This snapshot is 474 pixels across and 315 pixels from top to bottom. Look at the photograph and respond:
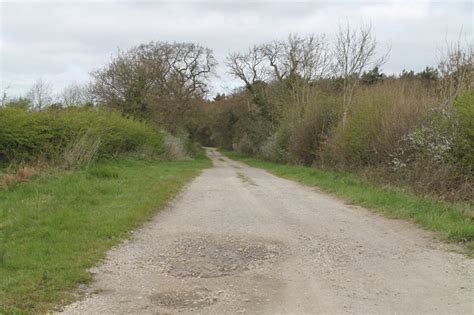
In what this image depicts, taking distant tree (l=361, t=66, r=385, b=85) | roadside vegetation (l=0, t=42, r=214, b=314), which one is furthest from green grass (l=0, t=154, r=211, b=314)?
distant tree (l=361, t=66, r=385, b=85)

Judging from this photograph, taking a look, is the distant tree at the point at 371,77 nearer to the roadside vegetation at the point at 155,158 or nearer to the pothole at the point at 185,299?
the roadside vegetation at the point at 155,158

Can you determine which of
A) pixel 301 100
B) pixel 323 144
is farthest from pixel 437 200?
pixel 301 100

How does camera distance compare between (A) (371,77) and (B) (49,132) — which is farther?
(A) (371,77)

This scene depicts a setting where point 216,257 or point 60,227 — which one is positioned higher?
point 60,227

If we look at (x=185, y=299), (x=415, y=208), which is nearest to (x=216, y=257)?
(x=185, y=299)

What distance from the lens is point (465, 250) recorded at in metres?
7.76

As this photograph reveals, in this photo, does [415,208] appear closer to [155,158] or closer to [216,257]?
[216,257]

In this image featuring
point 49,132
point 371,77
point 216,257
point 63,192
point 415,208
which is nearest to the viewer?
point 216,257

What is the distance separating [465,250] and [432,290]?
2364 mm

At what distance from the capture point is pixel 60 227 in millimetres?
8758

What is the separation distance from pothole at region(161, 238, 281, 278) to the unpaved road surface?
0.05ft

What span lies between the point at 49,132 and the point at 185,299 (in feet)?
44.8

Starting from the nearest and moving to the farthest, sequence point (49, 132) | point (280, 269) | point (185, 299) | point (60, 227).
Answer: point (185, 299) → point (280, 269) → point (60, 227) → point (49, 132)

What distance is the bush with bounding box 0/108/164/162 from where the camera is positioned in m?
15.9
